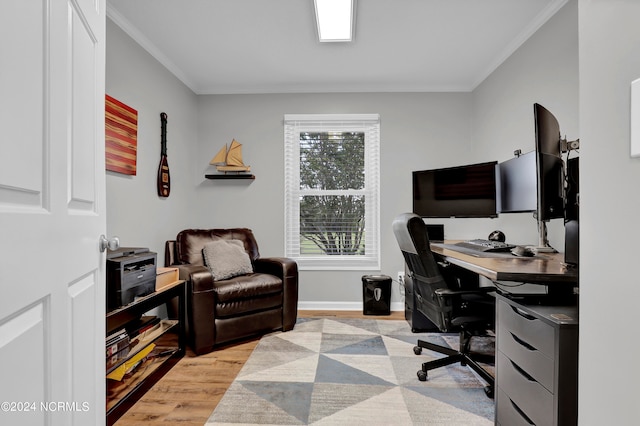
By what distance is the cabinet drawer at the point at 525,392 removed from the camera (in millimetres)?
1199

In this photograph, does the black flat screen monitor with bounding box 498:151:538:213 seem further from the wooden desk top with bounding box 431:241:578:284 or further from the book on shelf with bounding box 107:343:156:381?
the book on shelf with bounding box 107:343:156:381

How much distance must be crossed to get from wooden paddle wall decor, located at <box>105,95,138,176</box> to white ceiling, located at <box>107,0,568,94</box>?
624 millimetres

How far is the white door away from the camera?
2.03 ft

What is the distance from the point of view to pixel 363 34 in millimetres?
2670

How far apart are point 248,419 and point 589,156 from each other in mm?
1821

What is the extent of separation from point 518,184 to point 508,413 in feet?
4.96

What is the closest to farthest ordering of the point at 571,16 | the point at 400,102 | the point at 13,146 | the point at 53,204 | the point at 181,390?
the point at 13,146 < the point at 53,204 < the point at 181,390 < the point at 571,16 < the point at 400,102

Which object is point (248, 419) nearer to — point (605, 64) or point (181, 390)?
point (181, 390)

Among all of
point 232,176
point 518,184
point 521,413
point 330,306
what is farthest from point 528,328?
point 232,176

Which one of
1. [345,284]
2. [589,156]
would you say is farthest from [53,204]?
[345,284]

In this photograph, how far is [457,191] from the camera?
2.96 m

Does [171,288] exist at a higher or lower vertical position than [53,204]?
lower

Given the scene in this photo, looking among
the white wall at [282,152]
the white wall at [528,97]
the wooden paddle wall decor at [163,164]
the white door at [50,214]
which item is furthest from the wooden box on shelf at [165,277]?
the white wall at [528,97]

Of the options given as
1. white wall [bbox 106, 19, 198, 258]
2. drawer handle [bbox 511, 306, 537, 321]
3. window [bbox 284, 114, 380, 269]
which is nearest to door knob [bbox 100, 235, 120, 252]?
white wall [bbox 106, 19, 198, 258]
